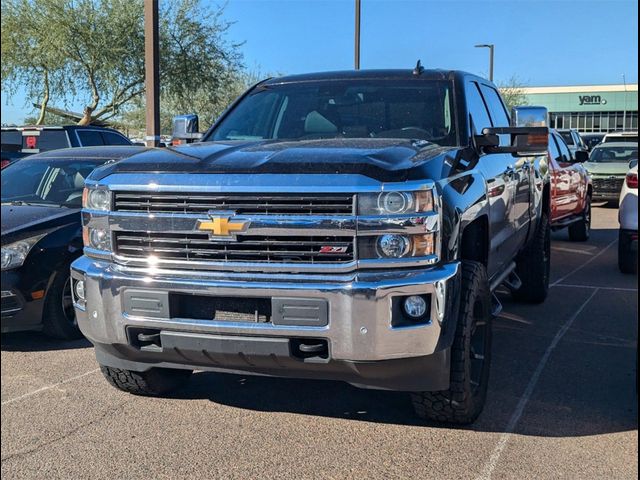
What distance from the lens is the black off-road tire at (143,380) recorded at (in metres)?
4.20

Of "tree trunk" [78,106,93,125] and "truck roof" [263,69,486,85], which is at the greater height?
"tree trunk" [78,106,93,125]

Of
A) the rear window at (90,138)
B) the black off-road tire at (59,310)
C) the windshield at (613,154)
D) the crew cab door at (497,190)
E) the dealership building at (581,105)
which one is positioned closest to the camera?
the crew cab door at (497,190)

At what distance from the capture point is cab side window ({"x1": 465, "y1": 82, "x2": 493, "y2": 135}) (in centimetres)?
493

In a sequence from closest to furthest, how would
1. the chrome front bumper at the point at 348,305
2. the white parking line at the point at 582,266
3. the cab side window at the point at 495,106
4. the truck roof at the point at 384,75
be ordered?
1. the chrome front bumper at the point at 348,305
2. the truck roof at the point at 384,75
3. the cab side window at the point at 495,106
4. the white parking line at the point at 582,266

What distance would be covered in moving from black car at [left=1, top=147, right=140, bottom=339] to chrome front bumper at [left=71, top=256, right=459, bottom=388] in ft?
6.12

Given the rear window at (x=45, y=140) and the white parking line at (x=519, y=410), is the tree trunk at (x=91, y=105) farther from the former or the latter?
the white parking line at (x=519, y=410)

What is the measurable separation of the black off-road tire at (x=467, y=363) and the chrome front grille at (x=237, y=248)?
0.75 metres

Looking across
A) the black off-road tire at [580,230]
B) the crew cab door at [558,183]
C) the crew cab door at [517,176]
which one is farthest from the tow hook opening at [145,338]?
the black off-road tire at [580,230]

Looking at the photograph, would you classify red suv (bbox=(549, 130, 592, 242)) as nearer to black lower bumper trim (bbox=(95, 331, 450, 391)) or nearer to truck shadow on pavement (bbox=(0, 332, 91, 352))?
truck shadow on pavement (bbox=(0, 332, 91, 352))

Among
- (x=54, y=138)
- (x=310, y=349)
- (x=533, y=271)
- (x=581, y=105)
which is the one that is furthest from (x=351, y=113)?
(x=581, y=105)

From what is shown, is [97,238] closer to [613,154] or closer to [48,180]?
[48,180]

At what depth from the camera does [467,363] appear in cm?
357

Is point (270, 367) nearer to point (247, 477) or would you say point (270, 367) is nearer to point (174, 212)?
point (247, 477)

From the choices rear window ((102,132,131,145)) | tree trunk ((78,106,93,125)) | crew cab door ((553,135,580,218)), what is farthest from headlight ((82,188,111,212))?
tree trunk ((78,106,93,125))
